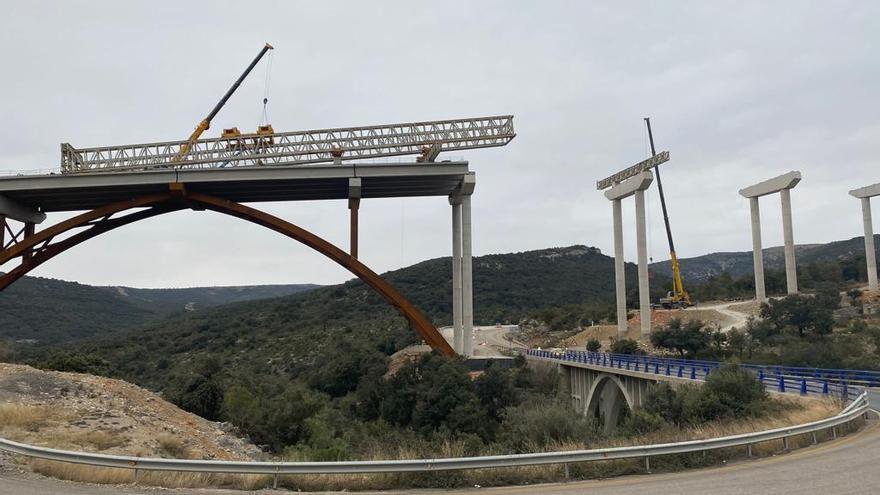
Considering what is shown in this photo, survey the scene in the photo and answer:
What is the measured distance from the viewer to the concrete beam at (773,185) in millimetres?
60406

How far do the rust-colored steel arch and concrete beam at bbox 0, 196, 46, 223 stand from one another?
225 cm

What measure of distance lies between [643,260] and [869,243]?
Result: 103 feet

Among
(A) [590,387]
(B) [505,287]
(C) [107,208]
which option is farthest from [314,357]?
(B) [505,287]

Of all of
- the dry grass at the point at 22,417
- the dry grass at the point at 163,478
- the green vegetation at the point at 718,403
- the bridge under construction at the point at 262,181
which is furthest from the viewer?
the bridge under construction at the point at 262,181

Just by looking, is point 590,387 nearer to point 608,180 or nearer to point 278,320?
point 608,180

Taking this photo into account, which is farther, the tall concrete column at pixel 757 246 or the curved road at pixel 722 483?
the tall concrete column at pixel 757 246

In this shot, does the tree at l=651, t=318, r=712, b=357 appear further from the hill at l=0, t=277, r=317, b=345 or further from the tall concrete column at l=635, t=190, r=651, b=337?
the hill at l=0, t=277, r=317, b=345

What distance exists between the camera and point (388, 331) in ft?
227

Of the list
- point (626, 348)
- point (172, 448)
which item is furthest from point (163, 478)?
point (626, 348)

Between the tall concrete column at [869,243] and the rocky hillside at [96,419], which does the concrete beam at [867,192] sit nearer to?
the tall concrete column at [869,243]

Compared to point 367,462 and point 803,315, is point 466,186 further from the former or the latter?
point 367,462

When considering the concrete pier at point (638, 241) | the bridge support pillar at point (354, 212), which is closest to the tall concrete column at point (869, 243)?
the concrete pier at point (638, 241)

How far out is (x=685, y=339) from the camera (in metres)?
46.3

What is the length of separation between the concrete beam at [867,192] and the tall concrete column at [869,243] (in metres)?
0.83
